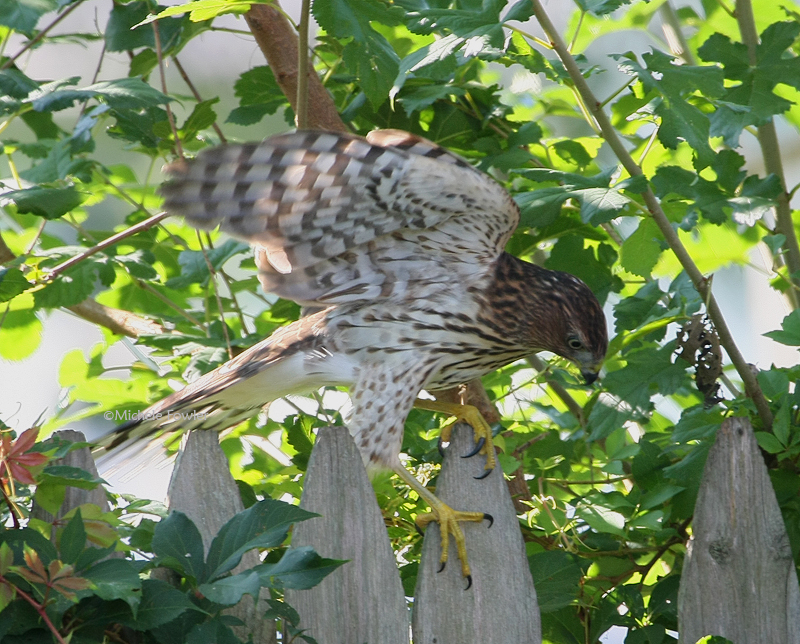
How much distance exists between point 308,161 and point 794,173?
4119mm

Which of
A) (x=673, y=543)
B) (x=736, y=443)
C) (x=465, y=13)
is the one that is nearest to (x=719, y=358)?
A: (x=736, y=443)

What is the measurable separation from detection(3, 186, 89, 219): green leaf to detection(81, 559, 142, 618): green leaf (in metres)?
1.01

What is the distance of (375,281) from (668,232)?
0.78m

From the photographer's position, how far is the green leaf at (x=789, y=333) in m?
1.70

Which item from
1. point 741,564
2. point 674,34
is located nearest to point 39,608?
point 741,564

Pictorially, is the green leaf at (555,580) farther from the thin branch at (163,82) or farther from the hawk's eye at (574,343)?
the thin branch at (163,82)

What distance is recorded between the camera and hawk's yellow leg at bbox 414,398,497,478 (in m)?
1.73

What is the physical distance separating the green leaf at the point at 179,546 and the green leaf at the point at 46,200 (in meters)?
0.95

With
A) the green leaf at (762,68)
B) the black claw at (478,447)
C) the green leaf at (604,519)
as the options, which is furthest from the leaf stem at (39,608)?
the green leaf at (762,68)

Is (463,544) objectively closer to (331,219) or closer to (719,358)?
(719,358)

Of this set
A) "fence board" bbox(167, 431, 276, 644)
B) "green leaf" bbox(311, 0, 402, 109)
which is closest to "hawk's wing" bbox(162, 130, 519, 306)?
"green leaf" bbox(311, 0, 402, 109)

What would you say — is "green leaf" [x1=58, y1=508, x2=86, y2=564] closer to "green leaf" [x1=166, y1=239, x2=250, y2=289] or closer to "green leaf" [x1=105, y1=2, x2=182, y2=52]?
"green leaf" [x1=166, y1=239, x2=250, y2=289]

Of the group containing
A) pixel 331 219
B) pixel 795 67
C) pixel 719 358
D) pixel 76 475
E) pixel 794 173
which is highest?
pixel 794 173

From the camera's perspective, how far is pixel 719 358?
1802 mm
